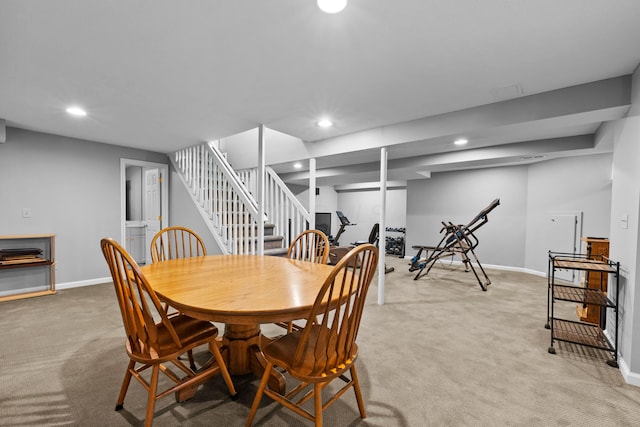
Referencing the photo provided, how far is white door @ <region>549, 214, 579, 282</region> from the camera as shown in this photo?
4656 millimetres

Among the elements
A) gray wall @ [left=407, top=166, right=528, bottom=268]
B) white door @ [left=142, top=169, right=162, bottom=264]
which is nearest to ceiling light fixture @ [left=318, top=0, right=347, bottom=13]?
white door @ [left=142, top=169, right=162, bottom=264]

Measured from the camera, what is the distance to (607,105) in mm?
2266

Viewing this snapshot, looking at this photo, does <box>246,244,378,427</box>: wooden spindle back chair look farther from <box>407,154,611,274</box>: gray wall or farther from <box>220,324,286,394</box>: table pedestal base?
<box>407,154,611,274</box>: gray wall

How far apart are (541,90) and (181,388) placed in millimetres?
3493

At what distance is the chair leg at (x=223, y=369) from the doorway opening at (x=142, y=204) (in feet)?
13.0

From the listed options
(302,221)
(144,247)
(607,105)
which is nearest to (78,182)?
(144,247)

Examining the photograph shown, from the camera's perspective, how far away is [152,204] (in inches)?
216

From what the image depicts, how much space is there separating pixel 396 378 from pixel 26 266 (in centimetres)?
446

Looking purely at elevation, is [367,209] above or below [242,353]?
above

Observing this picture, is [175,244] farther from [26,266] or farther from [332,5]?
[332,5]

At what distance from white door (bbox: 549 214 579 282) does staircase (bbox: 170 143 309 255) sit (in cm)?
430

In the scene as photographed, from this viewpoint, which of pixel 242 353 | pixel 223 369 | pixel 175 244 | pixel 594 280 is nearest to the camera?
pixel 223 369

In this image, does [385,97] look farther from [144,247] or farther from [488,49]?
[144,247]

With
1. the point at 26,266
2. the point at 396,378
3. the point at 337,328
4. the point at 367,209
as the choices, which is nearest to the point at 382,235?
the point at 396,378
